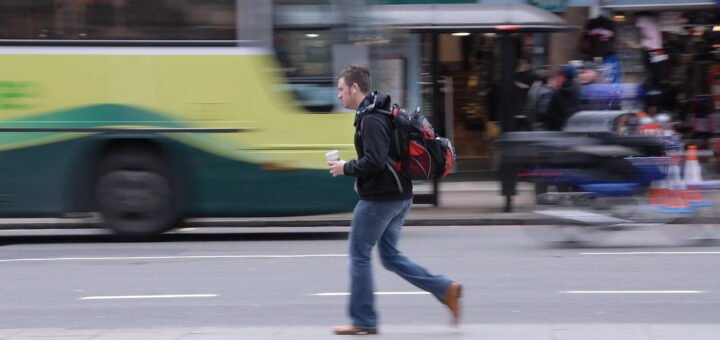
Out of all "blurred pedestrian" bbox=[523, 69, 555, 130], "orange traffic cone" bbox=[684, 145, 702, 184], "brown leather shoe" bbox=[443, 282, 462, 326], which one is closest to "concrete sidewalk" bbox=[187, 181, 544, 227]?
"blurred pedestrian" bbox=[523, 69, 555, 130]

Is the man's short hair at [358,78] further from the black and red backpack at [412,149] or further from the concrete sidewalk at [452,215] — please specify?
the concrete sidewalk at [452,215]

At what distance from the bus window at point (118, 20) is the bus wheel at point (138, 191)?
1384 mm

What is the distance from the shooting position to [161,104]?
1262cm


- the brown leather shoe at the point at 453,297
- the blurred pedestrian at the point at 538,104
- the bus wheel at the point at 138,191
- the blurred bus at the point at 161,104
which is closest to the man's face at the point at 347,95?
the brown leather shoe at the point at 453,297

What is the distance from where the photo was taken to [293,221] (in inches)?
606

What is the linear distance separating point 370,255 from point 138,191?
21.4ft

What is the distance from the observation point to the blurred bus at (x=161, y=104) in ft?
41.2

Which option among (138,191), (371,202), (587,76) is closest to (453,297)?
(371,202)

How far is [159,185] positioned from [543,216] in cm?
435

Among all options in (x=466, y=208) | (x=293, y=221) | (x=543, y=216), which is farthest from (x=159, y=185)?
(x=466, y=208)

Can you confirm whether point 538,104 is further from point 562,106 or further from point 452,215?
point 452,215

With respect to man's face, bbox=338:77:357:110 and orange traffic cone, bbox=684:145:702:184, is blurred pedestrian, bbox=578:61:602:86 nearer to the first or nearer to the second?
orange traffic cone, bbox=684:145:702:184

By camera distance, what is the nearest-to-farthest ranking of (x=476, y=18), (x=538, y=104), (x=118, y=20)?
1. (x=118, y=20)
2. (x=538, y=104)
3. (x=476, y=18)

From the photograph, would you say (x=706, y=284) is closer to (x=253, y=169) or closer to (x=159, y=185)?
(x=253, y=169)
